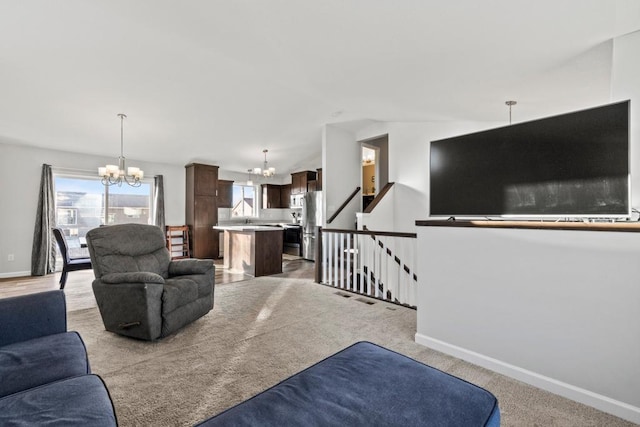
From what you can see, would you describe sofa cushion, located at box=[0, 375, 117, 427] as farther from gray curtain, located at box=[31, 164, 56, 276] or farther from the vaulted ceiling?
gray curtain, located at box=[31, 164, 56, 276]

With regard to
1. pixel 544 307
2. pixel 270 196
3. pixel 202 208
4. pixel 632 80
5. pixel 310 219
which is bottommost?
pixel 544 307

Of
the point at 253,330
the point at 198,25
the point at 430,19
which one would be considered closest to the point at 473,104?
the point at 430,19

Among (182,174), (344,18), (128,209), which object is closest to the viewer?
(344,18)

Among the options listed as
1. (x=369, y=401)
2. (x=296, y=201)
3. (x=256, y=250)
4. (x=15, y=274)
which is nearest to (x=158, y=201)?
(x=15, y=274)

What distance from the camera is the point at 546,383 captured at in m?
1.82

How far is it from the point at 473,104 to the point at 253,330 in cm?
368

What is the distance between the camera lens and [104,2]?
89.0 inches

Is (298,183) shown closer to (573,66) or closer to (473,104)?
(473,104)

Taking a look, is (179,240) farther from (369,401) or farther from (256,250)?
(369,401)

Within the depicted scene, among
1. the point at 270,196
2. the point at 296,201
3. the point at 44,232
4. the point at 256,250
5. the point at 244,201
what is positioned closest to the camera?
the point at 256,250

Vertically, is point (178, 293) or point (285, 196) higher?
point (285, 196)

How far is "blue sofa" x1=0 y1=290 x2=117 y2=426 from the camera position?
915 millimetres

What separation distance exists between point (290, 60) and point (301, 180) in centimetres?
518

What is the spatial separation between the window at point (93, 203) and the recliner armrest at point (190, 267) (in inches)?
168
